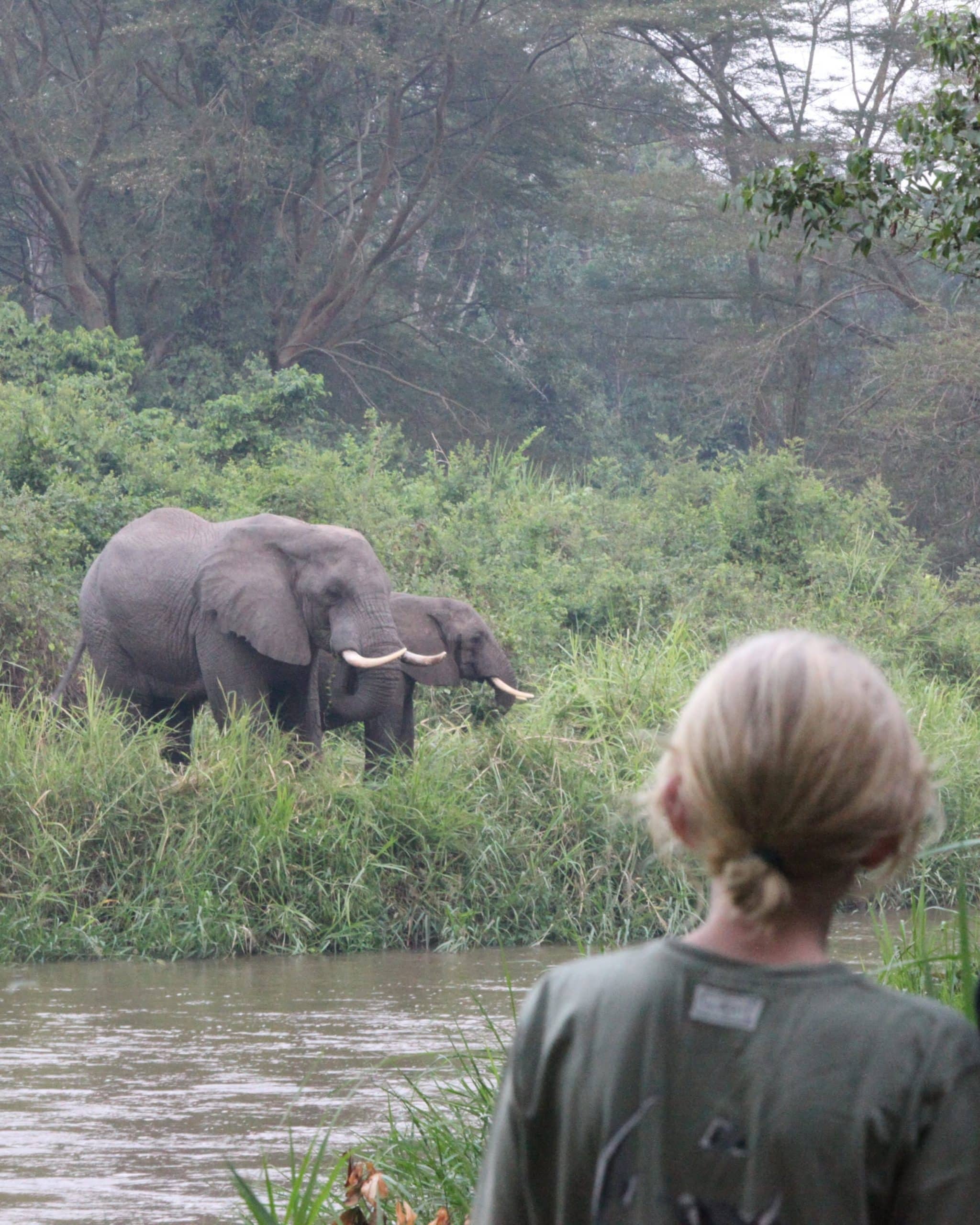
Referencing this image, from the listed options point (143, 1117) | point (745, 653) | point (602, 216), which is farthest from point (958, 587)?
point (745, 653)

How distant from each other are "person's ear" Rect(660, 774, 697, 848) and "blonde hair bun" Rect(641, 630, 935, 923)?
0.05ft

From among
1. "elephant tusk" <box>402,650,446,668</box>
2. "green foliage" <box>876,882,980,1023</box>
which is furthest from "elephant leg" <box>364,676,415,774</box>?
"green foliage" <box>876,882,980,1023</box>

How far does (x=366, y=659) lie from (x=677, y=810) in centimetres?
877

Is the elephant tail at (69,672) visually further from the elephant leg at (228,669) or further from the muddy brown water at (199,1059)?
the muddy brown water at (199,1059)

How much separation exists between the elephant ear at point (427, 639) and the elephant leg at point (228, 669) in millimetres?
944

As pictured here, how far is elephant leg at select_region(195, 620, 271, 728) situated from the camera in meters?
10.6

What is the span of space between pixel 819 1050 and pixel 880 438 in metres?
21.9

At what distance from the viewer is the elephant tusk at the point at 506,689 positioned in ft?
37.8

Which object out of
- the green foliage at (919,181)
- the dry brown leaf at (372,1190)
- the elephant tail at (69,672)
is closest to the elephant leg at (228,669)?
the elephant tail at (69,672)

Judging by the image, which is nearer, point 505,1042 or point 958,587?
point 505,1042

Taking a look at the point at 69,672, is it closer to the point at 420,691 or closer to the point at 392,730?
the point at 392,730

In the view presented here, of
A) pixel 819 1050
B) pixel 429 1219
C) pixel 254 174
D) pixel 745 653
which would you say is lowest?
pixel 429 1219

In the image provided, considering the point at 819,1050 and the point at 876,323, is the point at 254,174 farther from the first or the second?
the point at 819,1050

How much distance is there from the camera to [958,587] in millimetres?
16562
